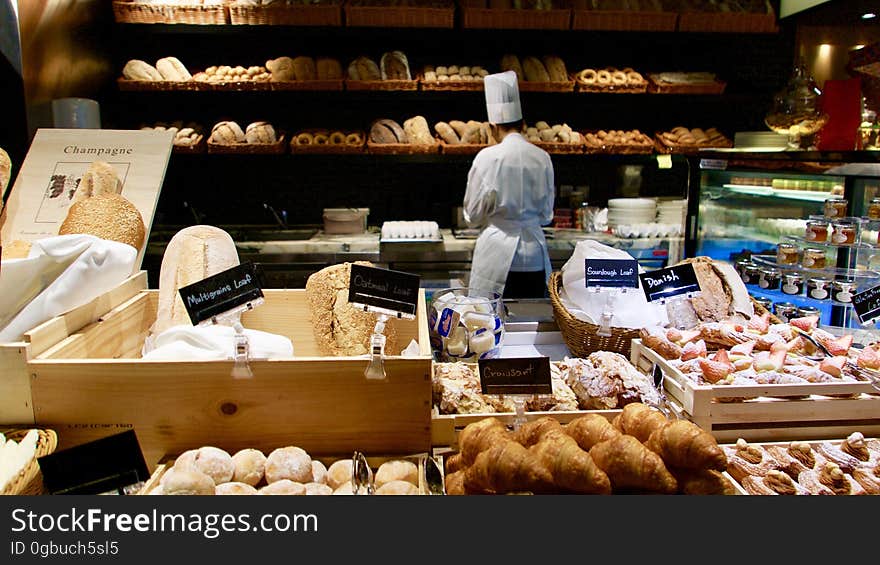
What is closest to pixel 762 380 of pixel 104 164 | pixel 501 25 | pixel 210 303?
pixel 210 303

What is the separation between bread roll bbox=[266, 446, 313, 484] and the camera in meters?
1.30

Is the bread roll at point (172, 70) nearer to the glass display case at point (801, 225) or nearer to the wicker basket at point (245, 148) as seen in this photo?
the wicker basket at point (245, 148)

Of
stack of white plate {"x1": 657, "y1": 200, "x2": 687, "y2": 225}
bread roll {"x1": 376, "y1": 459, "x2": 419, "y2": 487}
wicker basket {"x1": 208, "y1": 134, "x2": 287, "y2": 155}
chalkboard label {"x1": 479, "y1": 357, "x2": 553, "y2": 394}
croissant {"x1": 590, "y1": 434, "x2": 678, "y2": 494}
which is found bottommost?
bread roll {"x1": 376, "y1": 459, "x2": 419, "y2": 487}

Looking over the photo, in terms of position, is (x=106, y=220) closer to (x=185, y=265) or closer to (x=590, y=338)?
(x=185, y=265)

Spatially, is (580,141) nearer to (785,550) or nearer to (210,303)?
(210,303)

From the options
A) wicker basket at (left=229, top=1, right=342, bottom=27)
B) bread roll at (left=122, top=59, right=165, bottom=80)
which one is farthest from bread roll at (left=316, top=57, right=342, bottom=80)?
bread roll at (left=122, top=59, right=165, bottom=80)

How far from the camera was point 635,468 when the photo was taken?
3.67ft

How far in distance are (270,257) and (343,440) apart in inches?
120

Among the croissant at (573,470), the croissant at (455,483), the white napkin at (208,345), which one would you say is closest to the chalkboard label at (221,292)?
the white napkin at (208,345)

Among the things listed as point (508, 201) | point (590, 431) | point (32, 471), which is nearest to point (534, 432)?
point (590, 431)

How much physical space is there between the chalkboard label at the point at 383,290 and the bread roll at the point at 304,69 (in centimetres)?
340

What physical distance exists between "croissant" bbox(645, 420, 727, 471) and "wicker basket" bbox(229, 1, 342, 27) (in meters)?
3.97

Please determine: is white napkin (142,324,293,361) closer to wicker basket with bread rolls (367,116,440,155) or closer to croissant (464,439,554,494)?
croissant (464,439,554,494)

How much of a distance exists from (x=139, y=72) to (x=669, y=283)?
12.9 feet
